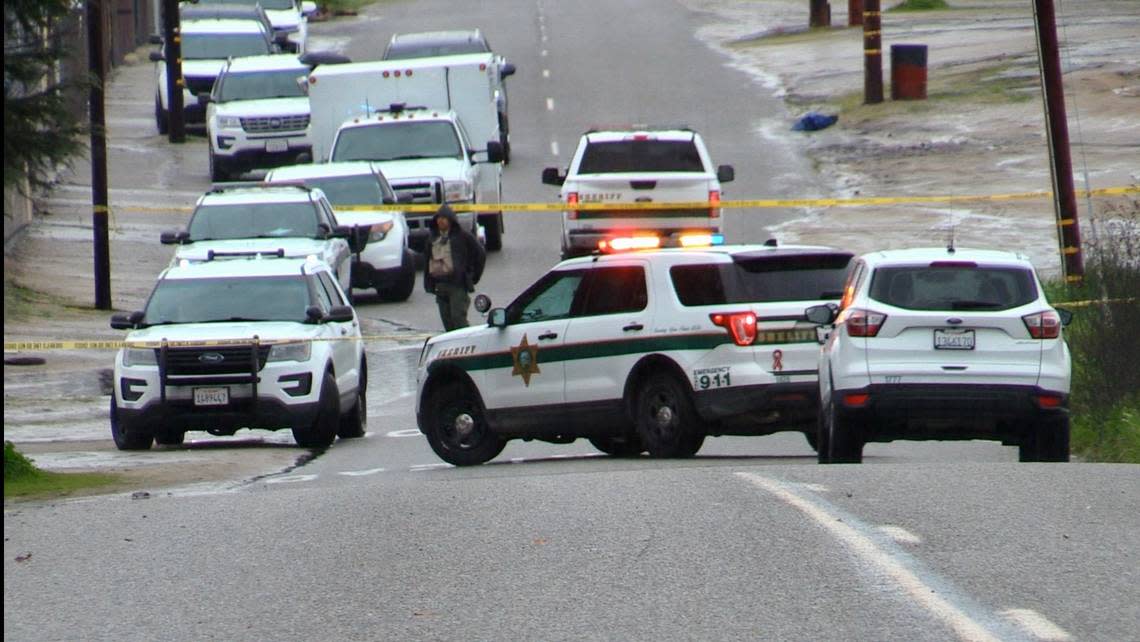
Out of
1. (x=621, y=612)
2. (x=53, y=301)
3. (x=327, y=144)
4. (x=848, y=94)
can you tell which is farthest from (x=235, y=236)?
(x=848, y=94)

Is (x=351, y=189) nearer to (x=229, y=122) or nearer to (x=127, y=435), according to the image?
(x=229, y=122)

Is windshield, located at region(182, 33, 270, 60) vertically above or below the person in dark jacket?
above

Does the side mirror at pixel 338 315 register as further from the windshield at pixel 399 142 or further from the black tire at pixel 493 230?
the black tire at pixel 493 230

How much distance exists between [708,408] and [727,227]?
19344mm

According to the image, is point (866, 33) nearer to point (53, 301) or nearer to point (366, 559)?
point (53, 301)

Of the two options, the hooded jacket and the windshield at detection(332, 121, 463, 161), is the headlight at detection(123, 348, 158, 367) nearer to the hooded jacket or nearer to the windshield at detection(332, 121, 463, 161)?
the hooded jacket

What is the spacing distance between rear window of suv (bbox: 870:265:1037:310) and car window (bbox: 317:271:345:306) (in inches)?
301

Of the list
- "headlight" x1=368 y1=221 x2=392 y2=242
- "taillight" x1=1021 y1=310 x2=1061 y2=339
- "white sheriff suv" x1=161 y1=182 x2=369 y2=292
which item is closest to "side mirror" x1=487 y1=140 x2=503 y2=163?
"headlight" x1=368 y1=221 x2=392 y2=242

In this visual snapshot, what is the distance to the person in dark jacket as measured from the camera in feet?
78.2

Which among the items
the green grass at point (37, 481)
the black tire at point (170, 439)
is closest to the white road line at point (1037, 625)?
the green grass at point (37, 481)

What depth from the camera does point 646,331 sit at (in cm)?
1590

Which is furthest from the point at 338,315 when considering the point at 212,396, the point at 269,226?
the point at 269,226

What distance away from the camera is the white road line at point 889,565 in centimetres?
827

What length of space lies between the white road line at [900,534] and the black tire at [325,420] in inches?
349
